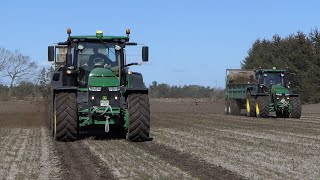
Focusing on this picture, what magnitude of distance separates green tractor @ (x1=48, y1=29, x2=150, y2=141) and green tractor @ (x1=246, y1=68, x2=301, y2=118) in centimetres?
1317

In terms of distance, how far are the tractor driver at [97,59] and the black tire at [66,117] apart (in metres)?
1.29

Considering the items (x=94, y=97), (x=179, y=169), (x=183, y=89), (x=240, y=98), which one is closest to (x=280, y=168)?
(x=179, y=169)

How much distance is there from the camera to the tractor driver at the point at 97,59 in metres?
13.9

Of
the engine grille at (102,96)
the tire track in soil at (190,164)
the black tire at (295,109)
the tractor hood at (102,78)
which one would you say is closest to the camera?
the tire track in soil at (190,164)

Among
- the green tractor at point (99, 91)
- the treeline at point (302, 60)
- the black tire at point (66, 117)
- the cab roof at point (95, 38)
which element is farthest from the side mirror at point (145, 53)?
the treeline at point (302, 60)

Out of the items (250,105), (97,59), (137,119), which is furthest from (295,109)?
(137,119)

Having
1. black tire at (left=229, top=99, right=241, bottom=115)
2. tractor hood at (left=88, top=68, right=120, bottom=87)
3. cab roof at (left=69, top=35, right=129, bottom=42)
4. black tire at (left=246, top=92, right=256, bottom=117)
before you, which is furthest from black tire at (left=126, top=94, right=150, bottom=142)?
black tire at (left=229, top=99, right=241, bottom=115)

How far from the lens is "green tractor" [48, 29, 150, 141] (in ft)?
42.2

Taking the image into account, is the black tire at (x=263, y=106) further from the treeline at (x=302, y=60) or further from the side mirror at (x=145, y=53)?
the treeline at (x=302, y=60)

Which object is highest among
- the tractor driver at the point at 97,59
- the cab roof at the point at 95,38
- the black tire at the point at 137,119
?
the cab roof at the point at 95,38

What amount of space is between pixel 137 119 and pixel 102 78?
54.1 inches

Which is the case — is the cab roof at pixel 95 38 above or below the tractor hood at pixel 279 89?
above

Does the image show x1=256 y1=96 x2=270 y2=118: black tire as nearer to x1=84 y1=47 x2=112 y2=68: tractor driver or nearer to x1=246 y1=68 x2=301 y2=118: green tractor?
x1=246 y1=68 x2=301 y2=118: green tractor

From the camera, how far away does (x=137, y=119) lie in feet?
42.1
